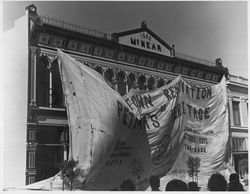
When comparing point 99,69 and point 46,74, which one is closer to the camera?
point 46,74

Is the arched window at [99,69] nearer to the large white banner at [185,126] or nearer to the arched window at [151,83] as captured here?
the large white banner at [185,126]

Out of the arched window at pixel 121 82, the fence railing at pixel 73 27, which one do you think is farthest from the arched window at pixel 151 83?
the fence railing at pixel 73 27

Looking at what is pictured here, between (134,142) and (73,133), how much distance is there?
1134 mm

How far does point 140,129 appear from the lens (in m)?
7.59

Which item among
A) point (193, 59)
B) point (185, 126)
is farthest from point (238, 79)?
point (185, 126)

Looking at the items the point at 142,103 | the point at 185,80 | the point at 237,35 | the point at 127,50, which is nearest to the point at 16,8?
the point at 127,50

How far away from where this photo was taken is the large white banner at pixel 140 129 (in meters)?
6.96

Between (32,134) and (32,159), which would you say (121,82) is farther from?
(32,159)

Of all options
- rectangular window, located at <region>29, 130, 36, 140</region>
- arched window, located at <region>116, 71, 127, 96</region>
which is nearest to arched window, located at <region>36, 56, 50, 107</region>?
rectangular window, located at <region>29, 130, 36, 140</region>

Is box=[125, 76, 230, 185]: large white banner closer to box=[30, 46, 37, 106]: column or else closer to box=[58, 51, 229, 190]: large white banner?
box=[58, 51, 229, 190]: large white banner

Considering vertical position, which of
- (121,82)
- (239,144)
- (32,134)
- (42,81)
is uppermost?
(121,82)

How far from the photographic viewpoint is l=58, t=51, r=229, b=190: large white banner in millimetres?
6961

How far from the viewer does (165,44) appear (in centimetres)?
860

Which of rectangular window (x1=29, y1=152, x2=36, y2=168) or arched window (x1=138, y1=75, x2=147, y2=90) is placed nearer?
rectangular window (x1=29, y1=152, x2=36, y2=168)
